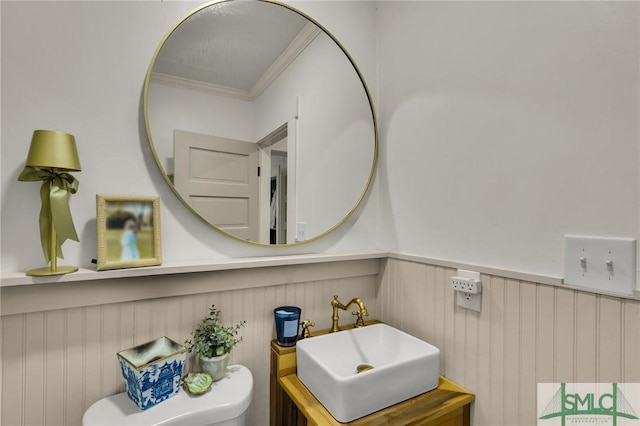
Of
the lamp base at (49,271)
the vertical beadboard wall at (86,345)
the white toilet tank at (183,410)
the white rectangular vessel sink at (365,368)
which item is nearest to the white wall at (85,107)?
the lamp base at (49,271)

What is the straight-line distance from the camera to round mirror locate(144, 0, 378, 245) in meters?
1.02

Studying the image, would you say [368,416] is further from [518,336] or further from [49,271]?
[49,271]

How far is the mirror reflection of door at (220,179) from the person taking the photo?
1.03m

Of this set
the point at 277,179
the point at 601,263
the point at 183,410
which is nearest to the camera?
the point at 601,263

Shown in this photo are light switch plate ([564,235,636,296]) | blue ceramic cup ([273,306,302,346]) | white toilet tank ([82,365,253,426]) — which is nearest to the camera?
light switch plate ([564,235,636,296])

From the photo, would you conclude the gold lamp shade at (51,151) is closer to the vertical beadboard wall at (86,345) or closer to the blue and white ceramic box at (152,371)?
the vertical beadboard wall at (86,345)

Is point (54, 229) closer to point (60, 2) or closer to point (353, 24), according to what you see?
point (60, 2)

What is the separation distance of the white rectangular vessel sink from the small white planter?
24 centimetres

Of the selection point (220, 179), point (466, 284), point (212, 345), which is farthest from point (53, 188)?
point (466, 284)

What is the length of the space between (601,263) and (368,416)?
0.69 m

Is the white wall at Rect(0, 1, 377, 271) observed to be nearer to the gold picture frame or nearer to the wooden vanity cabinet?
the gold picture frame

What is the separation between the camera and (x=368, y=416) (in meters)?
0.88

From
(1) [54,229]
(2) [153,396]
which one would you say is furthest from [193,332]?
(1) [54,229]

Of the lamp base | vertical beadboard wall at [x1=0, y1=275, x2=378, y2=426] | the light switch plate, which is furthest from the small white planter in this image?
the light switch plate
